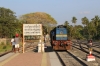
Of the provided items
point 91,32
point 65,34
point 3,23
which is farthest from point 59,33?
point 91,32

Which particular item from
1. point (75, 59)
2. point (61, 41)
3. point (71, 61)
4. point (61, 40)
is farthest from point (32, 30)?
point (71, 61)

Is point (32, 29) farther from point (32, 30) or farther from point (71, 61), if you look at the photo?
point (71, 61)

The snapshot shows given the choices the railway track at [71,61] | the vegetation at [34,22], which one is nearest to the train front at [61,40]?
the railway track at [71,61]

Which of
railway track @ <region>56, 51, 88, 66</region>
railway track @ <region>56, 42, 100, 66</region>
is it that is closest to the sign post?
railway track @ <region>56, 42, 100, 66</region>

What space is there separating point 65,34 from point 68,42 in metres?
1.68

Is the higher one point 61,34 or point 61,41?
point 61,34

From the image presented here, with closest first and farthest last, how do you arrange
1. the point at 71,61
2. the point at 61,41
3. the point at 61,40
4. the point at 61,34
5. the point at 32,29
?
the point at 71,61, the point at 32,29, the point at 61,41, the point at 61,40, the point at 61,34

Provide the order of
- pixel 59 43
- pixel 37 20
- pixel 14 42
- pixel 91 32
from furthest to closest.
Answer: pixel 37 20 → pixel 91 32 → pixel 59 43 → pixel 14 42

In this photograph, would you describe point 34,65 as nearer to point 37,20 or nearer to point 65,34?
point 65,34

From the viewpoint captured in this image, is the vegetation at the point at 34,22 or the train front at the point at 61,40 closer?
A: the train front at the point at 61,40

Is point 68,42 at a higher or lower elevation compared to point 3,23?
lower

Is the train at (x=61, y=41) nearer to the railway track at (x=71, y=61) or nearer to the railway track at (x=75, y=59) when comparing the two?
the railway track at (x=75, y=59)

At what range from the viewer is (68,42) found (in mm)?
26719

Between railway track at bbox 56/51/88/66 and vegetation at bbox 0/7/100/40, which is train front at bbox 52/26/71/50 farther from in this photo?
vegetation at bbox 0/7/100/40
